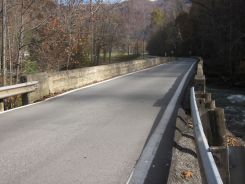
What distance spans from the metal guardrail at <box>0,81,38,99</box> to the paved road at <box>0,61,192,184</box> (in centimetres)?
70

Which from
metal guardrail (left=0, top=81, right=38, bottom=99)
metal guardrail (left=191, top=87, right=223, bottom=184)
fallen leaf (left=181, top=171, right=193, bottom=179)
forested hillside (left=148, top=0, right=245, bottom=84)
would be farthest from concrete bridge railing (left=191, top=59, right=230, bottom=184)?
forested hillside (left=148, top=0, right=245, bottom=84)

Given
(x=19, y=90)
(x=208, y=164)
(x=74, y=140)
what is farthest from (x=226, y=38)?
(x=208, y=164)

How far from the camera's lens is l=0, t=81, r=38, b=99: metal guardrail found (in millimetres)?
12845

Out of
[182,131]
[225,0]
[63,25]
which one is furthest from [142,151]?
[225,0]

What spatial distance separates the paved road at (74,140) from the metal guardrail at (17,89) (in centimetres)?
70

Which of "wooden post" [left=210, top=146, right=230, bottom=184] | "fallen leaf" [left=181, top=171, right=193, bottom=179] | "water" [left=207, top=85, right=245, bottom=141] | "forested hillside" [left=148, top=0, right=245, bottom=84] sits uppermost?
"forested hillside" [left=148, top=0, right=245, bottom=84]

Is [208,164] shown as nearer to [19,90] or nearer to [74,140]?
[74,140]

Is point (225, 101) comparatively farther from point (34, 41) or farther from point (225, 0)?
point (225, 0)

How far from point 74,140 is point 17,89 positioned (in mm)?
5748

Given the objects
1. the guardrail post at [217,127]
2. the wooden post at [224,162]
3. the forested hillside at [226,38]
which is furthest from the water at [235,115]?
the forested hillside at [226,38]

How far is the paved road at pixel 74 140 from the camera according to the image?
6.18m

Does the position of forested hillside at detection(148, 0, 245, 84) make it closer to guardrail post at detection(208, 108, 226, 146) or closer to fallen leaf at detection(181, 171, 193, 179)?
guardrail post at detection(208, 108, 226, 146)

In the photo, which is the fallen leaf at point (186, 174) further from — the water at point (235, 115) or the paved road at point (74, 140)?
the water at point (235, 115)

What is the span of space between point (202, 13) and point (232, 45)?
111 ft
